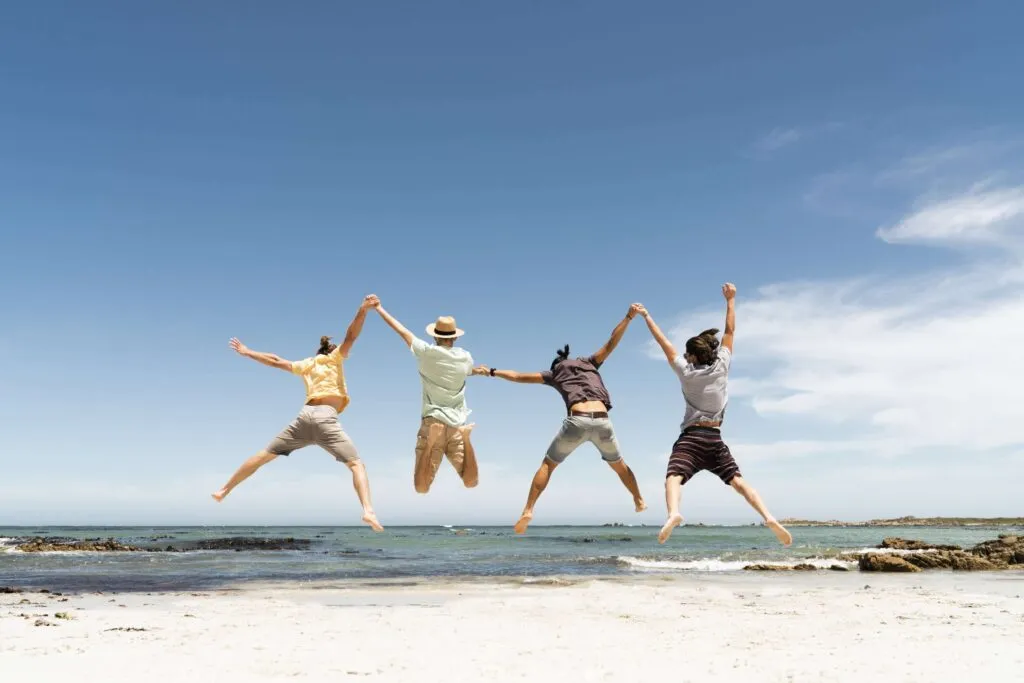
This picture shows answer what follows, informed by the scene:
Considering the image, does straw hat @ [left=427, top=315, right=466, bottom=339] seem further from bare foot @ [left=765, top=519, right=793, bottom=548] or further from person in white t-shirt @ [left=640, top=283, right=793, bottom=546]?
bare foot @ [left=765, top=519, right=793, bottom=548]

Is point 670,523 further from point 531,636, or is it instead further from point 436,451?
point 531,636

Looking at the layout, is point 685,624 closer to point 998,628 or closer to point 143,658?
point 998,628

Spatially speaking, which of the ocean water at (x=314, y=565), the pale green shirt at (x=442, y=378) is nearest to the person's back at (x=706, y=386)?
the pale green shirt at (x=442, y=378)

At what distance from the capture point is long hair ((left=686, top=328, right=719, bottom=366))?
8.48 meters

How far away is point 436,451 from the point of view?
8.98 m

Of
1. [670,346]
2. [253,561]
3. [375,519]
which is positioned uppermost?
[670,346]

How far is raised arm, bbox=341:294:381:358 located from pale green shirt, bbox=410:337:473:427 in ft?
2.20

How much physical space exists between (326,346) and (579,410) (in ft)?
10.4

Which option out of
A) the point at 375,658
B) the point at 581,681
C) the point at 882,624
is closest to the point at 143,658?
the point at 375,658

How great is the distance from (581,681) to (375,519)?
7564 millimetres

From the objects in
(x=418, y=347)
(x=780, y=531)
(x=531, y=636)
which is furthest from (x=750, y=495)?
(x=531, y=636)

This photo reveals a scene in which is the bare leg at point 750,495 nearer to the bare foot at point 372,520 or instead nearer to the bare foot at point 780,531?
the bare foot at point 780,531

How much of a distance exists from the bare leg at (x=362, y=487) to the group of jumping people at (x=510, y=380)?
1cm

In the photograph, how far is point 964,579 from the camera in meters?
31.7
